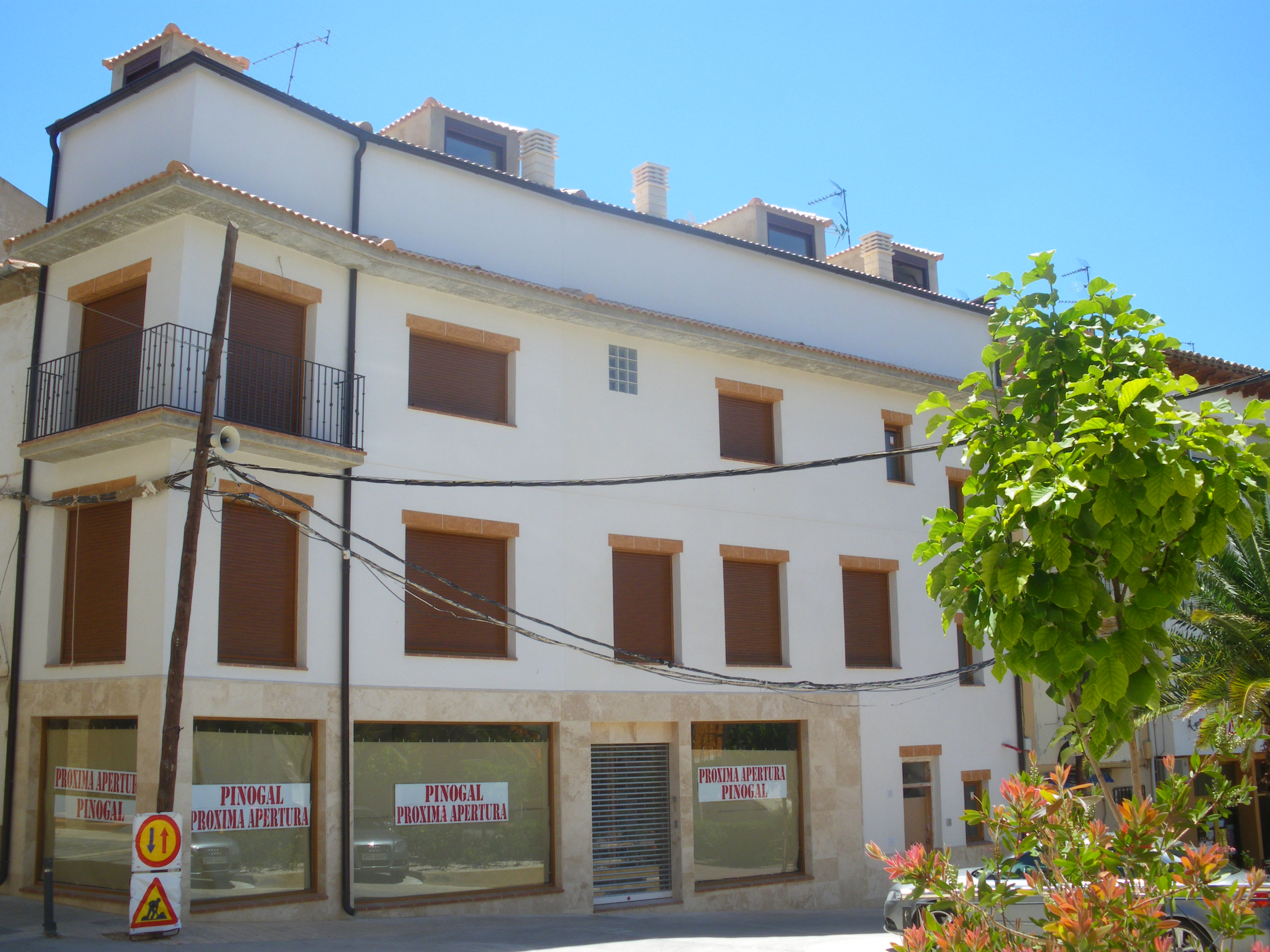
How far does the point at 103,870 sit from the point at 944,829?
14.2m

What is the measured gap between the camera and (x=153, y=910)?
1227 centimetres

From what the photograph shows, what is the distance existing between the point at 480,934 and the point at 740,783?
21.4ft

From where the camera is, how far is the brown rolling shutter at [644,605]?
62.6 feet

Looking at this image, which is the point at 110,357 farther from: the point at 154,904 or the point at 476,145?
the point at 476,145

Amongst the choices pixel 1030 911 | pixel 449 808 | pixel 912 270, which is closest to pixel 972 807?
pixel 1030 911

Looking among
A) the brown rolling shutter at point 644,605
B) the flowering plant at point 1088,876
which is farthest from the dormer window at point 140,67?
the flowering plant at point 1088,876

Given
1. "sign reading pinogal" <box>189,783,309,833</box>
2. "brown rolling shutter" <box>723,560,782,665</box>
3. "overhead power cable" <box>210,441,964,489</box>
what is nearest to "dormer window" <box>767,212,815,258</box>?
"brown rolling shutter" <box>723,560,782,665</box>

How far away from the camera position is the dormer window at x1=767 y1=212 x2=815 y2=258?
24203 mm

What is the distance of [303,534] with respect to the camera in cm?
1568

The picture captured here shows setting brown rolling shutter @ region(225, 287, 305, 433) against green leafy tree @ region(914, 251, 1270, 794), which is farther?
brown rolling shutter @ region(225, 287, 305, 433)

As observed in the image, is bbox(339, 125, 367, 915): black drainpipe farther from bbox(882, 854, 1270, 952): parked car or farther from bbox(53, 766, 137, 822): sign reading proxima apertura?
bbox(882, 854, 1270, 952): parked car

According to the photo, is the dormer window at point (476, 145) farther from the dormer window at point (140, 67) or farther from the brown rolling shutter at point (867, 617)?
the brown rolling shutter at point (867, 617)

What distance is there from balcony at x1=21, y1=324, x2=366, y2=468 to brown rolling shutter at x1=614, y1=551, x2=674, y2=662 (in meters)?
4.95

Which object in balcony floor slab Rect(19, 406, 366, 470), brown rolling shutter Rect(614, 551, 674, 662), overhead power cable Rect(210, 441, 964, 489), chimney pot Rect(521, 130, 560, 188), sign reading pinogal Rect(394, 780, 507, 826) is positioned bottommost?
sign reading pinogal Rect(394, 780, 507, 826)
